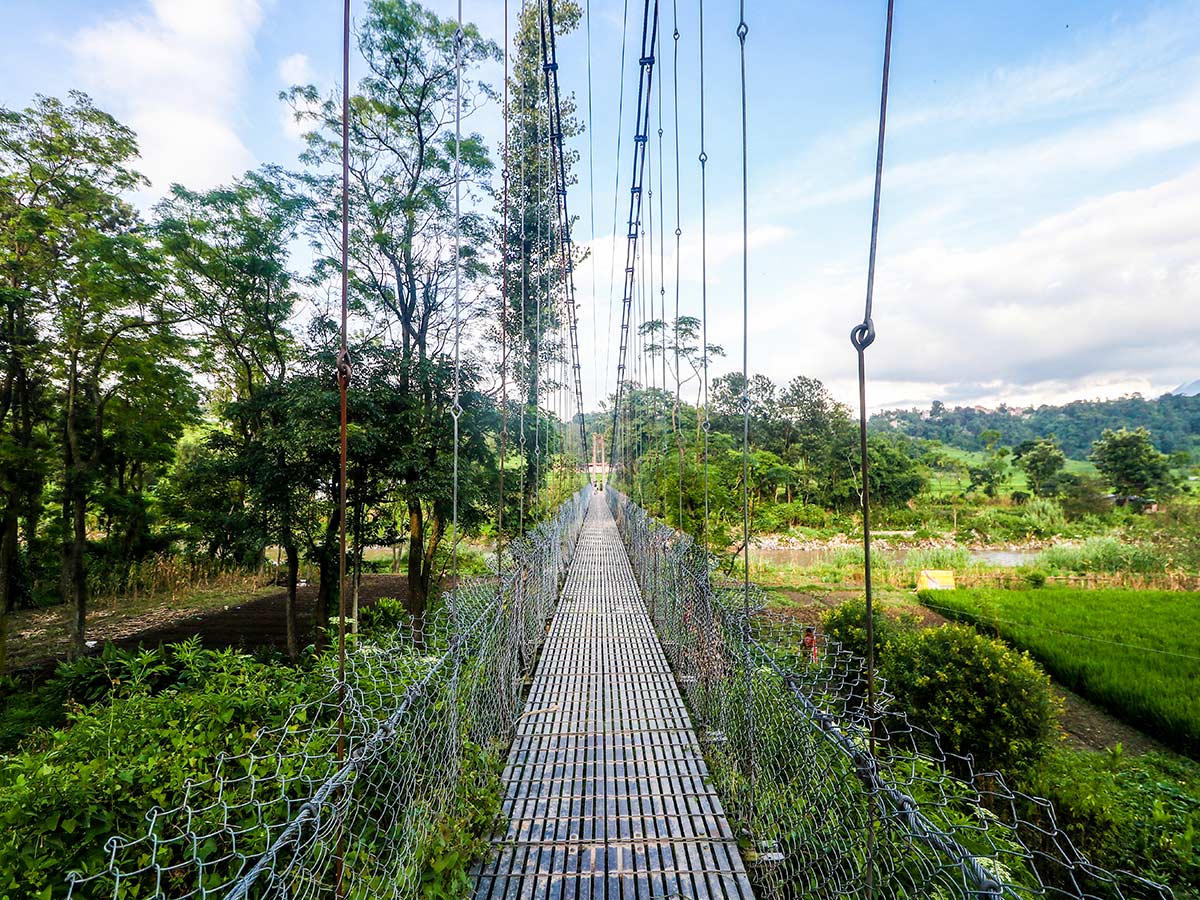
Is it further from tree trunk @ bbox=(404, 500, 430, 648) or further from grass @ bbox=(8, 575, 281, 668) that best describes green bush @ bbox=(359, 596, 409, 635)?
grass @ bbox=(8, 575, 281, 668)

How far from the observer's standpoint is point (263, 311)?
6.81 metres

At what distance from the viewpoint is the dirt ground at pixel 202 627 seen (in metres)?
7.93

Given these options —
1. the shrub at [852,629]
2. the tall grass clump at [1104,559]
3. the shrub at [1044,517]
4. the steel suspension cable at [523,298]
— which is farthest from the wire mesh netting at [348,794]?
the shrub at [1044,517]

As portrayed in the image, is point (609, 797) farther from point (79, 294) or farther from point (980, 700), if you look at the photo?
point (79, 294)

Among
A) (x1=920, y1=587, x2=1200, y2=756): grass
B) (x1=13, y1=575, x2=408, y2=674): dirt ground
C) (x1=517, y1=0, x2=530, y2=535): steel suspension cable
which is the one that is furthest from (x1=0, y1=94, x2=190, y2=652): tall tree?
(x1=920, y1=587, x2=1200, y2=756): grass

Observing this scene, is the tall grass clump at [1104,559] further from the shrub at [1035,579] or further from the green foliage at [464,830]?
the green foliage at [464,830]

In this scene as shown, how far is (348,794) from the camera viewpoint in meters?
1.00

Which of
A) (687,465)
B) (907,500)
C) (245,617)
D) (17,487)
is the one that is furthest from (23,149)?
(907,500)

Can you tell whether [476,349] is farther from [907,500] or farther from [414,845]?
[907,500]

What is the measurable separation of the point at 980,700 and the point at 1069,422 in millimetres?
31182

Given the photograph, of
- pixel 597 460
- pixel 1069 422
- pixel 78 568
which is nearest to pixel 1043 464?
pixel 1069 422

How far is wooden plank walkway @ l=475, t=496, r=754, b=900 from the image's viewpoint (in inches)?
58.8

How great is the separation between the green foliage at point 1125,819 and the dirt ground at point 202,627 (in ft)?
28.1

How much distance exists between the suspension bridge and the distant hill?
25.0 m
